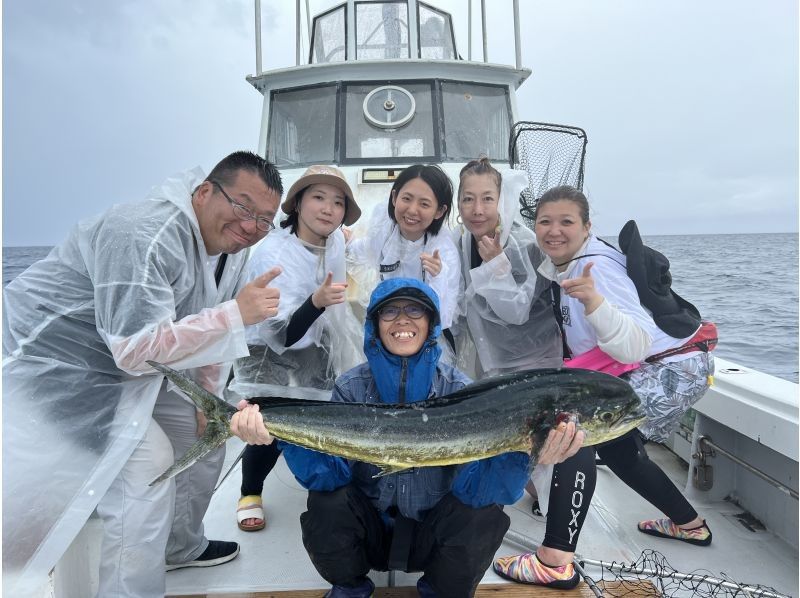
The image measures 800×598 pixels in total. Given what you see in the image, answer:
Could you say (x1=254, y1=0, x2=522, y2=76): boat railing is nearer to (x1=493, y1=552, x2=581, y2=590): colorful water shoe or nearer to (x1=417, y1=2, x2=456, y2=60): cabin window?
(x1=417, y1=2, x2=456, y2=60): cabin window

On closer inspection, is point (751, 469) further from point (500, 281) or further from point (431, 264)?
point (431, 264)

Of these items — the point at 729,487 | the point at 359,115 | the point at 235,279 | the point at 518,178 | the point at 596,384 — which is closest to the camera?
the point at 596,384

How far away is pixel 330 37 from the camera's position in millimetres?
7711

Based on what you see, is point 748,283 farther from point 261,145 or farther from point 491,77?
point 261,145

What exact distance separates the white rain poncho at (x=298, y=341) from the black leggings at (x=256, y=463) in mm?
331

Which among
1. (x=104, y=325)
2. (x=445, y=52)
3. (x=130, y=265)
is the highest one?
(x=445, y=52)

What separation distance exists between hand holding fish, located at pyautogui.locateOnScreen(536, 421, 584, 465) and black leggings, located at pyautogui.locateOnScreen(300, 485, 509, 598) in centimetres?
37

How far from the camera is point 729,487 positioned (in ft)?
12.8

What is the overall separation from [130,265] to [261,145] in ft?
15.4

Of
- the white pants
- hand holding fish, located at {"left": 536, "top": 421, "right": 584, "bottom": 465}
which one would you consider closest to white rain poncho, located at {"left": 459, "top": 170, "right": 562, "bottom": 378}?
hand holding fish, located at {"left": 536, "top": 421, "right": 584, "bottom": 465}

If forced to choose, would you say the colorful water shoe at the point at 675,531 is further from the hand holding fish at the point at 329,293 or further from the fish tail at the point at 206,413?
the fish tail at the point at 206,413

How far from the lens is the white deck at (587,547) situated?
2854 mm

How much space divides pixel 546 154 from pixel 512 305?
3500 millimetres

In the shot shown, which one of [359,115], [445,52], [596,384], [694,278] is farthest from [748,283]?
[596,384]
